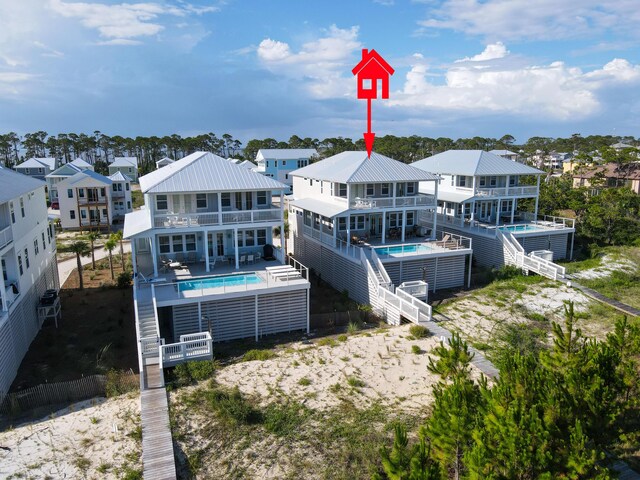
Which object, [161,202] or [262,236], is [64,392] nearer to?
[161,202]

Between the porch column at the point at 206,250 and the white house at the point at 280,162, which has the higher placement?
the white house at the point at 280,162

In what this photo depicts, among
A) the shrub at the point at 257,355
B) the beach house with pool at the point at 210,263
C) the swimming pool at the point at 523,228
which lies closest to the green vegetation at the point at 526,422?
the shrub at the point at 257,355

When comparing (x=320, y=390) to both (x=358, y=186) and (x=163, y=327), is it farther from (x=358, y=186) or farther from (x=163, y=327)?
(x=358, y=186)

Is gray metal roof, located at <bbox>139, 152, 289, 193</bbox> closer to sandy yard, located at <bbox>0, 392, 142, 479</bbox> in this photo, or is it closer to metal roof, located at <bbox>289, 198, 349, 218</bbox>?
metal roof, located at <bbox>289, 198, 349, 218</bbox>

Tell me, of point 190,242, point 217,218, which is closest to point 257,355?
point 217,218

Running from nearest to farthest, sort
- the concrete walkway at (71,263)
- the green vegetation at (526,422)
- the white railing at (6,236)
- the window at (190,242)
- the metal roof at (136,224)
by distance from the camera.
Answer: the green vegetation at (526,422) → the white railing at (6,236) → the metal roof at (136,224) → the window at (190,242) → the concrete walkway at (71,263)

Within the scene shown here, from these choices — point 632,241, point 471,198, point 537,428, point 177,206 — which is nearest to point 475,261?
point 471,198

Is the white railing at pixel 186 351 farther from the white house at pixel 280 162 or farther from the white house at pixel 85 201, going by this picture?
the white house at pixel 280 162
